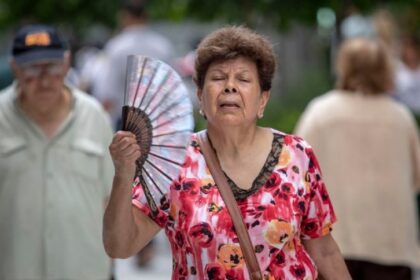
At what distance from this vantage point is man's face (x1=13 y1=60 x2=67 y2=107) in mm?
6246

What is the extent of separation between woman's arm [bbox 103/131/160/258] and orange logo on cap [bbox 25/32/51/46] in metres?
1.94

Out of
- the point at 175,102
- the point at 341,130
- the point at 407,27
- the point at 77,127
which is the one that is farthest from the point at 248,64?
the point at 407,27

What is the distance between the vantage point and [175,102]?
15.3ft

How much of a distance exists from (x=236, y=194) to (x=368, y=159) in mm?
3372

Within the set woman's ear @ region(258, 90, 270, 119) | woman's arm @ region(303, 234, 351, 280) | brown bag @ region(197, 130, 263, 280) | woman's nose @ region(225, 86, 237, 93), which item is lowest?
woman's arm @ region(303, 234, 351, 280)

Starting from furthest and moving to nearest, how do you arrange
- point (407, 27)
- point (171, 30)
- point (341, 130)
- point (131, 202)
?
point (171, 30)
point (407, 27)
point (341, 130)
point (131, 202)

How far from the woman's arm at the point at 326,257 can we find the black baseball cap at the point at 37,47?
6.73 feet

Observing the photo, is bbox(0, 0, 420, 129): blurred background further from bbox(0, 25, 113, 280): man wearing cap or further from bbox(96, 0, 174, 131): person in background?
bbox(0, 25, 113, 280): man wearing cap

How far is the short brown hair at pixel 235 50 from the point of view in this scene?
4.64 metres

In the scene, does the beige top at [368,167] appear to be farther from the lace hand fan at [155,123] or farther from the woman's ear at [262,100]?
the lace hand fan at [155,123]

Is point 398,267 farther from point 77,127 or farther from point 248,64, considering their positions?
point 248,64

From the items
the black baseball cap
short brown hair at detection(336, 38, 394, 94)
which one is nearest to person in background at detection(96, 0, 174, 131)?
short brown hair at detection(336, 38, 394, 94)

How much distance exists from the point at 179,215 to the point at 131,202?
0.18 meters

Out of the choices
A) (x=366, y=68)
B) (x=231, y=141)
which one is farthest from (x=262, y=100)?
(x=366, y=68)
